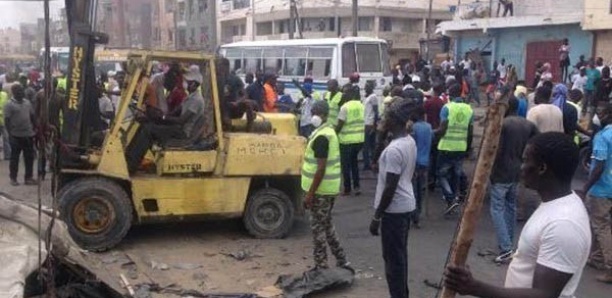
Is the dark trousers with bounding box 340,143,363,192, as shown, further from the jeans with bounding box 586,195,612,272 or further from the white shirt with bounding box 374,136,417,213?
the white shirt with bounding box 374,136,417,213

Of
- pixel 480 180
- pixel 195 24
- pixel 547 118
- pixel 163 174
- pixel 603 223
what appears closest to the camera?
pixel 480 180

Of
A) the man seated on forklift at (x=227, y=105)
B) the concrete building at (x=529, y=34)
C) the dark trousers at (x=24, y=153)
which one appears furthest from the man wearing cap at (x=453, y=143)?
the concrete building at (x=529, y=34)

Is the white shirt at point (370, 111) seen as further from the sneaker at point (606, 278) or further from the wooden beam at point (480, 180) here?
the wooden beam at point (480, 180)

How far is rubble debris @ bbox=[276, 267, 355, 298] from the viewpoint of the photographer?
5.93 m

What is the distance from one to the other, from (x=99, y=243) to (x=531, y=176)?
552cm

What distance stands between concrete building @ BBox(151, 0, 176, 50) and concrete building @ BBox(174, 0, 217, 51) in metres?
0.08

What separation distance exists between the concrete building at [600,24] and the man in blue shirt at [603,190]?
18593 mm

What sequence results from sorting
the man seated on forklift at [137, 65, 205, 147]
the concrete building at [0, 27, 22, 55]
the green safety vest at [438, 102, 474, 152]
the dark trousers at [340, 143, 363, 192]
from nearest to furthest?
the concrete building at [0, 27, 22, 55], the man seated on forklift at [137, 65, 205, 147], the green safety vest at [438, 102, 474, 152], the dark trousers at [340, 143, 363, 192]

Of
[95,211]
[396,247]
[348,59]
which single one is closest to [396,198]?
[396,247]

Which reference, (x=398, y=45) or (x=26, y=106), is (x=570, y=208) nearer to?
(x=26, y=106)

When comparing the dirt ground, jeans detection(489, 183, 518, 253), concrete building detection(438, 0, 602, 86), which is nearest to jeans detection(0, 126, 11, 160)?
the dirt ground

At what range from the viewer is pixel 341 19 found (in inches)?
1909

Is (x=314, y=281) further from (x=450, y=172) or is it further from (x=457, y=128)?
(x=450, y=172)

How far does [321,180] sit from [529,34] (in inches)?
939
